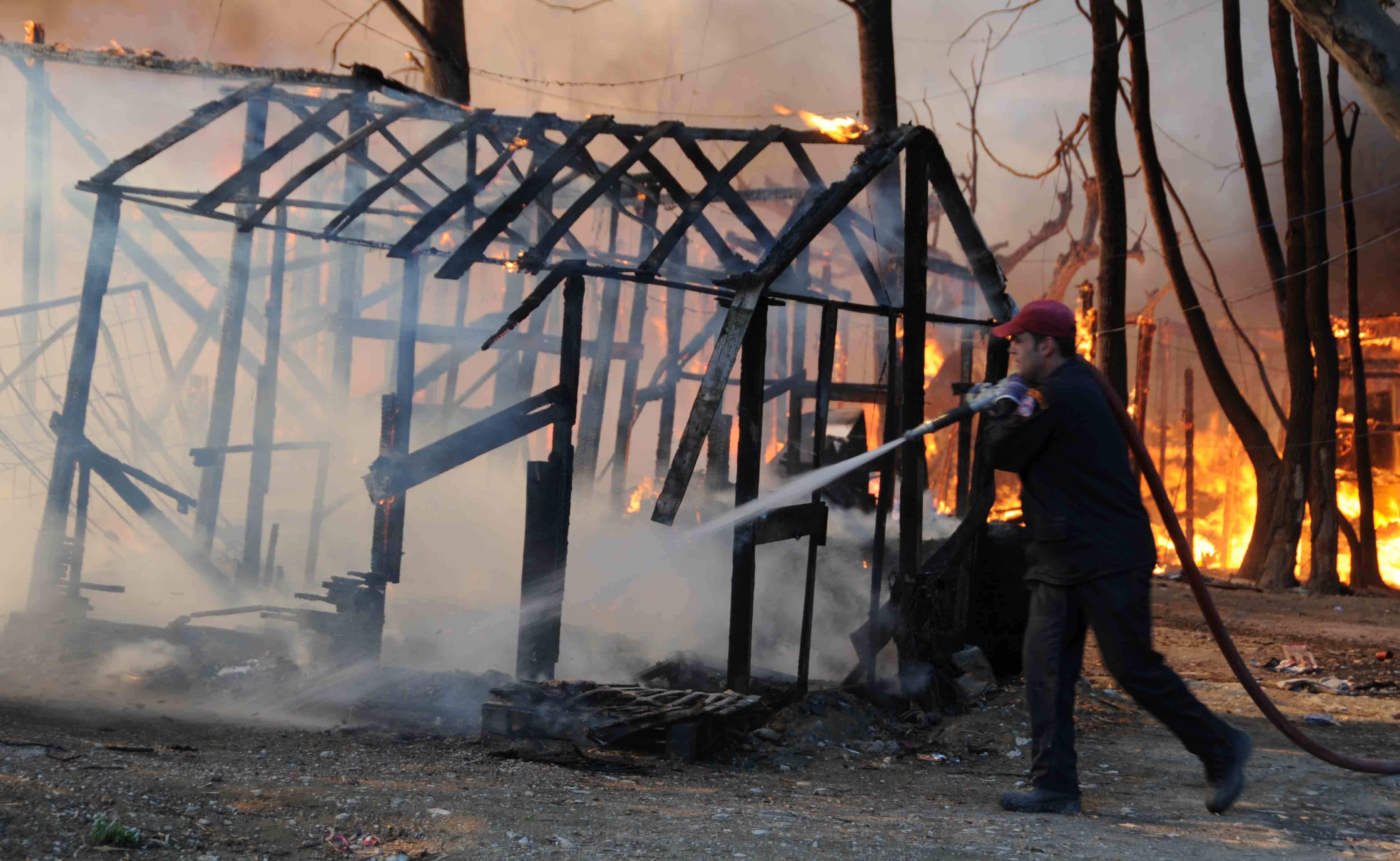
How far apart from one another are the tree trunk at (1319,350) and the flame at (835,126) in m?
11.1

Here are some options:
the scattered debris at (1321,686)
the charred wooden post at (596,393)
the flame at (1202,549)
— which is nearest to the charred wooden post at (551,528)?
the charred wooden post at (596,393)

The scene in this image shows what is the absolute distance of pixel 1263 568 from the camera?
15883mm

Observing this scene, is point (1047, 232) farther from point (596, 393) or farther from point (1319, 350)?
point (596, 393)

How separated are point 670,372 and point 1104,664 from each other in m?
8.17

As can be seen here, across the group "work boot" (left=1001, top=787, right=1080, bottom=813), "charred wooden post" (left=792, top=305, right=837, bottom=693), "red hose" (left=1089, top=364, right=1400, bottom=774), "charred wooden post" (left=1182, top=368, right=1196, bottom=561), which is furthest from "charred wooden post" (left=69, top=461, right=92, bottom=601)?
"charred wooden post" (left=1182, top=368, right=1196, bottom=561)

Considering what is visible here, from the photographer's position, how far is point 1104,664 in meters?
4.24

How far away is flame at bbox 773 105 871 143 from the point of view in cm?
777

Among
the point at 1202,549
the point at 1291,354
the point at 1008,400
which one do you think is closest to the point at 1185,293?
the point at 1291,354

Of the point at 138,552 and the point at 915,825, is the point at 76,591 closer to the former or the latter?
the point at 138,552

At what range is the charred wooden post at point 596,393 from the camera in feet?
38.1

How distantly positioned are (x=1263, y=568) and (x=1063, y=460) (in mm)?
13766

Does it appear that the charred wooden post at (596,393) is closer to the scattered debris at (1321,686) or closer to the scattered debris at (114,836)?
the scattered debris at (1321,686)

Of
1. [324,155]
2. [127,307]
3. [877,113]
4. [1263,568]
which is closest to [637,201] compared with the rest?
[877,113]

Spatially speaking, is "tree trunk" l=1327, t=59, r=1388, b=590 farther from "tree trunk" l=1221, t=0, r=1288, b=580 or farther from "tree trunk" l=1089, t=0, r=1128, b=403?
"tree trunk" l=1089, t=0, r=1128, b=403
